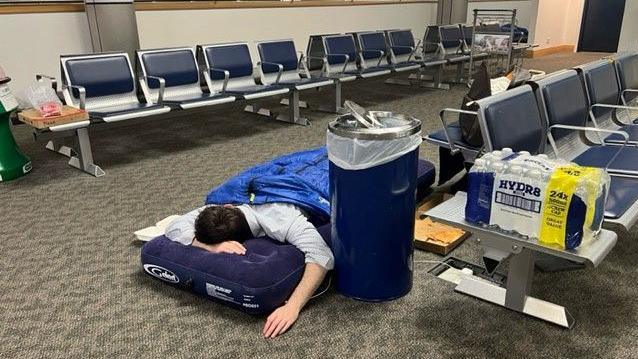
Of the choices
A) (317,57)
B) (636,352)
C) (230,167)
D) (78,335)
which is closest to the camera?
(636,352)

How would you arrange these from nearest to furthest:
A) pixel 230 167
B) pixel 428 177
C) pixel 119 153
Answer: pixel 428 177 → pixel 230 167 → pixel 119 153

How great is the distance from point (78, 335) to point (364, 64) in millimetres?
4906

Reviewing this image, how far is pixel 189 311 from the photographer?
2.10 metres

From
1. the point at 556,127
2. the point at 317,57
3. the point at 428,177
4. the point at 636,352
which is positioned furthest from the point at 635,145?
the point at 317,57

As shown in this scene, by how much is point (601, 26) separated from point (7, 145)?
10726mm

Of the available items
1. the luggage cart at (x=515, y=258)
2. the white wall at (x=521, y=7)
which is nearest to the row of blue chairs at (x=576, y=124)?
the luggage cart at (x=515, y=258)

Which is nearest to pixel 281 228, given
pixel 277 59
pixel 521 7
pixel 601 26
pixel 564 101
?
pixel 564 101

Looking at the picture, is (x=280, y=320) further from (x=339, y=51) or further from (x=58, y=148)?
(x=339, y=51)

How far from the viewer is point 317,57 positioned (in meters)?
5.72

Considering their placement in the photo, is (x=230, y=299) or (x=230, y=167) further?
(x=230, y=167)

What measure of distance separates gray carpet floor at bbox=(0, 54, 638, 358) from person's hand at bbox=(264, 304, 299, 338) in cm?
3

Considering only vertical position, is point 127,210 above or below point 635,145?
below

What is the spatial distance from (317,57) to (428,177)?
10.1ft

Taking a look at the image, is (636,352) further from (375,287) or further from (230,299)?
(230,299)
